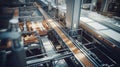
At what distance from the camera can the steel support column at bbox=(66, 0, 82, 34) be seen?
16.1 feet

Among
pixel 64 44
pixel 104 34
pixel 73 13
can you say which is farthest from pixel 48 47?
pixel 104 34

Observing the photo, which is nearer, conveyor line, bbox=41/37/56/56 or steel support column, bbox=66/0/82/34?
conveyor line, bbox=41/37/56/56

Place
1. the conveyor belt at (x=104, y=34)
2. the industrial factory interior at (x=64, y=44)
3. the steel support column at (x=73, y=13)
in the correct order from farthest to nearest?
the steel support column at (x=73, y=13), the conveyor belt at (x=104, y=34), the industrial factory interior at (x=64, y=44)

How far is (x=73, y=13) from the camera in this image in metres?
5.02

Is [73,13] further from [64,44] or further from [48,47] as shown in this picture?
[48,47]

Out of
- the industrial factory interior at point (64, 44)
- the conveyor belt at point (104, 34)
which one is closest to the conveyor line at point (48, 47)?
the industrial factory interior at point (64, 44)

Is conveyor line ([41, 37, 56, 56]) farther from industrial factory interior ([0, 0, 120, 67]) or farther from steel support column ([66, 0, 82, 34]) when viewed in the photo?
steel support column ([66, 0, 82, 34])

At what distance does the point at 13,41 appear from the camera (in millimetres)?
1364

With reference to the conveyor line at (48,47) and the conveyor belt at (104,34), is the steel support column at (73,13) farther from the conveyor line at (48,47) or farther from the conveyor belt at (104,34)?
the conveyor line at (48,47)

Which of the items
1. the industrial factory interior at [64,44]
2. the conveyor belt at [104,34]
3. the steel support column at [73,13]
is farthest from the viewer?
the steel support column at [73,13]

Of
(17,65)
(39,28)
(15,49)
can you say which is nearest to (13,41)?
(15,49)

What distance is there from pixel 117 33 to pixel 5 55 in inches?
185

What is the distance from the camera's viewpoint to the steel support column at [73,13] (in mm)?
4898

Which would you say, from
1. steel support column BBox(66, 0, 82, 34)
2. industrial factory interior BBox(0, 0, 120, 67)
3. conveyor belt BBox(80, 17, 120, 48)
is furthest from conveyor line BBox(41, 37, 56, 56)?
conveyor belt BBox(80, 17, 120, 48)
